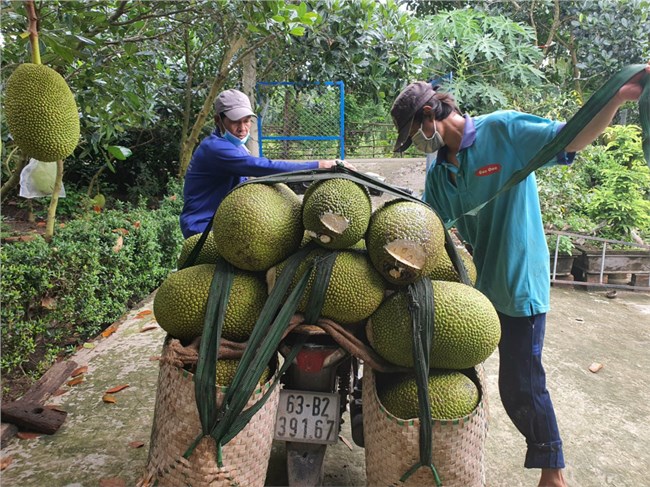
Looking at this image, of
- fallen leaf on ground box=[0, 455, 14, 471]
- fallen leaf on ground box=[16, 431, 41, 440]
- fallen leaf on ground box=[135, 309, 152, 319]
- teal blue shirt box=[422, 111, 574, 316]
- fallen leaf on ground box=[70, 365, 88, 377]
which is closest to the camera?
teal blue shirt box=[422, 111, 574, 316]

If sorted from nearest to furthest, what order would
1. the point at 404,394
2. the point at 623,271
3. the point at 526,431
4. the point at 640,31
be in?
the point at 404,394 < the point at 526,431 < the point at 623,271 < the point at 640,31

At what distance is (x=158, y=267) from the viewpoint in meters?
4.54

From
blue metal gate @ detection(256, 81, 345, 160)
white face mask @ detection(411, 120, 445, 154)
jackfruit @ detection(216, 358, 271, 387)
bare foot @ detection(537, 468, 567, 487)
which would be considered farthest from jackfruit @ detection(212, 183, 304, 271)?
blue metal gate @ detection(256, 81, 345, 160)

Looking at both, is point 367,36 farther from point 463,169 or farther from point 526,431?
point 526,431

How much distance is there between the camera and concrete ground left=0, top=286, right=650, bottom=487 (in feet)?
6.89

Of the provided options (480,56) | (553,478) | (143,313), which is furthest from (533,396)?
(480,56)

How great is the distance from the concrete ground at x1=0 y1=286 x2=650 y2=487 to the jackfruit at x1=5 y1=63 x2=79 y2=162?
1.39 metres

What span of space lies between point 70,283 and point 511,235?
263 cm

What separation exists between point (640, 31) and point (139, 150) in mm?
8447

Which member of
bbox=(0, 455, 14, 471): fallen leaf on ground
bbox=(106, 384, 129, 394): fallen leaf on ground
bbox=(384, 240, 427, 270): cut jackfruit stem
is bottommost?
bbox=(106, 384, 129, 394): fallen leaf on ground

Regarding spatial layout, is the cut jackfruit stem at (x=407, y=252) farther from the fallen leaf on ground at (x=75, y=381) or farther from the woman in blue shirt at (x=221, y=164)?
the fallen leaf on ground at (x=75, y=381)

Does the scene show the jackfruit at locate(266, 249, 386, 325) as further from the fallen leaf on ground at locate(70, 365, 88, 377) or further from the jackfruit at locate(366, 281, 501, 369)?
the fallen leaf on ground at locate(70, 365, 88, 377)

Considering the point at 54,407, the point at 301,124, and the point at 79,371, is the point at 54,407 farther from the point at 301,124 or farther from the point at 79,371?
the point at 301,124

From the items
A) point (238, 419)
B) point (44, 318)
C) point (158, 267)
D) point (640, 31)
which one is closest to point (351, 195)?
point (238, 419)
